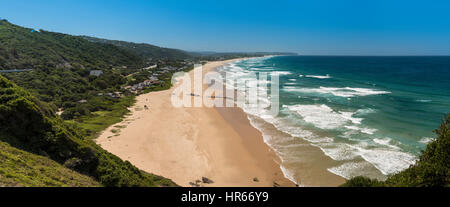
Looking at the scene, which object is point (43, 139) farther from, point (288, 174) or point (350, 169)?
point (350, 169)

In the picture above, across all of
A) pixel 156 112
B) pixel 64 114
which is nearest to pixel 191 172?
pixel 156 112

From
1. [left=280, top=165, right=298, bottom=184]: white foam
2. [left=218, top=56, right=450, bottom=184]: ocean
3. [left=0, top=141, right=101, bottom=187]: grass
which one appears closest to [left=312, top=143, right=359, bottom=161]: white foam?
[left=218, top=56, right=450, bottom=184]: ocean

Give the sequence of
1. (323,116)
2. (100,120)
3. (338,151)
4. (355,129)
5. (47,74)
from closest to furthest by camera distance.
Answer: (338,151), (355,129), (100,120), (323,116), (47,74)

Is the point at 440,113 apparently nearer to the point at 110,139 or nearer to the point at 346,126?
the point at 346,126

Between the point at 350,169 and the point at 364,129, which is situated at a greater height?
the point at 364,129

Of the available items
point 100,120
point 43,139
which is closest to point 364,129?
point 43,139

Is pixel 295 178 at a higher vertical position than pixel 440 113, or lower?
lower
